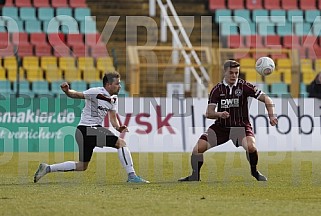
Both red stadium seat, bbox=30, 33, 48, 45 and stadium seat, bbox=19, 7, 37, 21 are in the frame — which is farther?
stadium seat, bbox=19, 7, 37, 21

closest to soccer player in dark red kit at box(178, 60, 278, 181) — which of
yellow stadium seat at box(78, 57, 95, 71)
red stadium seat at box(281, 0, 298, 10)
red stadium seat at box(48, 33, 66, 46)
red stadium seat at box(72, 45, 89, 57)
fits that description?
yellow stadium seat at box(78, 57, 95, 71)

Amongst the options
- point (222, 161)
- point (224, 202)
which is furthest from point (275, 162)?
point (224, 202)

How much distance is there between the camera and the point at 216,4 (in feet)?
102

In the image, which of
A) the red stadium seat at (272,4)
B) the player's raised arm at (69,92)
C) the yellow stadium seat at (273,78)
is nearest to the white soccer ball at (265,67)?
the player's raised arm at (69,92)

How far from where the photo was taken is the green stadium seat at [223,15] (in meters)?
29.8

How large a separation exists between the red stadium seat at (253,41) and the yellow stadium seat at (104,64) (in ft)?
16.4

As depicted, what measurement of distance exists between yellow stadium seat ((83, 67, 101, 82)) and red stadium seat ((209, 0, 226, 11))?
20.7 feet

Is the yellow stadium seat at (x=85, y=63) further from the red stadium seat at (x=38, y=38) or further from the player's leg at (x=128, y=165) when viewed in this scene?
the player's leg at (x=128, y=165)

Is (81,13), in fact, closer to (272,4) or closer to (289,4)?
(272,4)

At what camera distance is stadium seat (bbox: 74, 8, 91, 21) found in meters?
28.9

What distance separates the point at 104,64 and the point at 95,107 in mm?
13520

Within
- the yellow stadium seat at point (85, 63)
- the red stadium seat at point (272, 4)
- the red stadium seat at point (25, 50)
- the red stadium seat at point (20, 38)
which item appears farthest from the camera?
the red stadium seat at point (272, 4)

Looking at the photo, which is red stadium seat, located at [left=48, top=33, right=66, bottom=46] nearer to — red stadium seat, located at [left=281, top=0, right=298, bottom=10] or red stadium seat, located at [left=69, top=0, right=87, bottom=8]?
red stadium seat, located at [left=69, top=0, right=87, bottom=8]

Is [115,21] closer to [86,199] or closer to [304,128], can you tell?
[304,128]
